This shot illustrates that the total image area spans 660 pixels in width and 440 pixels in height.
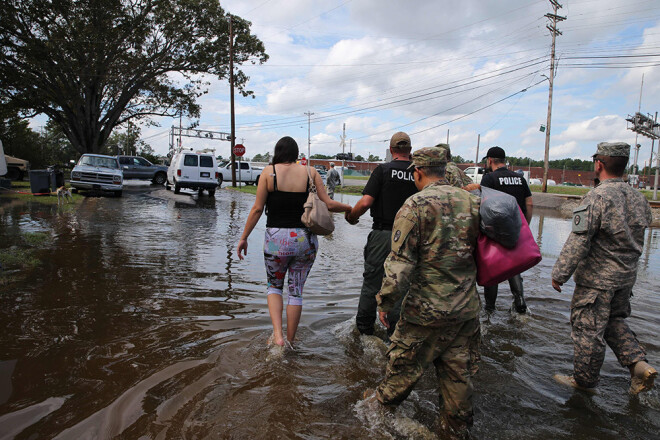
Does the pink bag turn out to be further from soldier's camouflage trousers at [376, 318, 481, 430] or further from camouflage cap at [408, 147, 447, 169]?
camouflage cap at [408, 147, 447, 169]

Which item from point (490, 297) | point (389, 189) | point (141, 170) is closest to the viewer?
point (389, 189)

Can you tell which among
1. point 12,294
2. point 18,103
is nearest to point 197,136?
point 18,103

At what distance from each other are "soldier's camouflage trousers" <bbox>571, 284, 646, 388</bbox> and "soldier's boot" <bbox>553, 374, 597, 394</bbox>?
81 millimetres

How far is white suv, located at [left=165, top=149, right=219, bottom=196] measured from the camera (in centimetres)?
2028

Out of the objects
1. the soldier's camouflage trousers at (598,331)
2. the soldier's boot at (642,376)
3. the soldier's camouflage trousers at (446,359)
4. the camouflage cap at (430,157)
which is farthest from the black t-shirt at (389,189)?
the soldier's boot at (642,376)

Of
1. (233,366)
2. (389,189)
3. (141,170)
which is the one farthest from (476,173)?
(233,366)

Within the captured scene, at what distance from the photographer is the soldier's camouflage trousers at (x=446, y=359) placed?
99.4 inches

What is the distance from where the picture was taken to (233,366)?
3.51 meters

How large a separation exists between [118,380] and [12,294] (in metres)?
2.75

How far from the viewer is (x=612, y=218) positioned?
3.18 metres

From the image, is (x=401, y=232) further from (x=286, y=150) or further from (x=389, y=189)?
(x=286, y=150)

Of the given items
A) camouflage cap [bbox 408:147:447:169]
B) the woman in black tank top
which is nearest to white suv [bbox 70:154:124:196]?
the woman in black tank top

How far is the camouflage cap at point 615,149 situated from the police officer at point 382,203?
1507 millimetres

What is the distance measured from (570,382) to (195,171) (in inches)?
756
